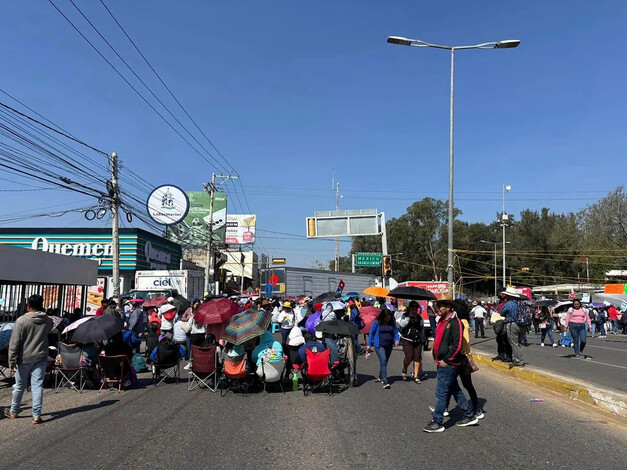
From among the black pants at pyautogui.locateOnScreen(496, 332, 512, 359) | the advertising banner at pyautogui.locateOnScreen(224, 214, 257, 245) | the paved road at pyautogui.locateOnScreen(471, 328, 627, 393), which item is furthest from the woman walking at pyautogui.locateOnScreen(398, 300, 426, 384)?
the advertising banner at pyautogui.locateOnScreen(224, 214, 257, 245)

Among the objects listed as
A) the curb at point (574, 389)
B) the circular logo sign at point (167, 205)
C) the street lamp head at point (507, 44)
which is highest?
the street lamp head at point (507, 44)

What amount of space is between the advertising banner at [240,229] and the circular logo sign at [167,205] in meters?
36.5

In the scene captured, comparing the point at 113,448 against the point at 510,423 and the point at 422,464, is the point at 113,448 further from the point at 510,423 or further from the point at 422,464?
the point at 510,423

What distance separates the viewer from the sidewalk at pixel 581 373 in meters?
8.66

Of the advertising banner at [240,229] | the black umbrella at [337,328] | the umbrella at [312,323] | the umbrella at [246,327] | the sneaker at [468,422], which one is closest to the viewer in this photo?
the sneaker at [468,422]

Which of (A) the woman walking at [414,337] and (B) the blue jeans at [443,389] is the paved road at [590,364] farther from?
(B) the blue jeans at [443,389]

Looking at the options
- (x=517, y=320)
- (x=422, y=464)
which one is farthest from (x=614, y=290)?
(x=422, y=464)

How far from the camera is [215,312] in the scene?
33.1 feet

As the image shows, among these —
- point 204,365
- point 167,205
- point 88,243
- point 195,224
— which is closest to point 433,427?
point 204,365

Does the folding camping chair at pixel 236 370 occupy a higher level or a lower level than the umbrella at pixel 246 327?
lower

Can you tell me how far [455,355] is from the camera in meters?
6.52

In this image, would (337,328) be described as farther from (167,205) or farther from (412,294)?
(167,205)

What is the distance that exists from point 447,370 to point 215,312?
5.08m

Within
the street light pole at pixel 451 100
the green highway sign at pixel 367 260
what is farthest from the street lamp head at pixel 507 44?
the green highway sign at pixel 367 260
